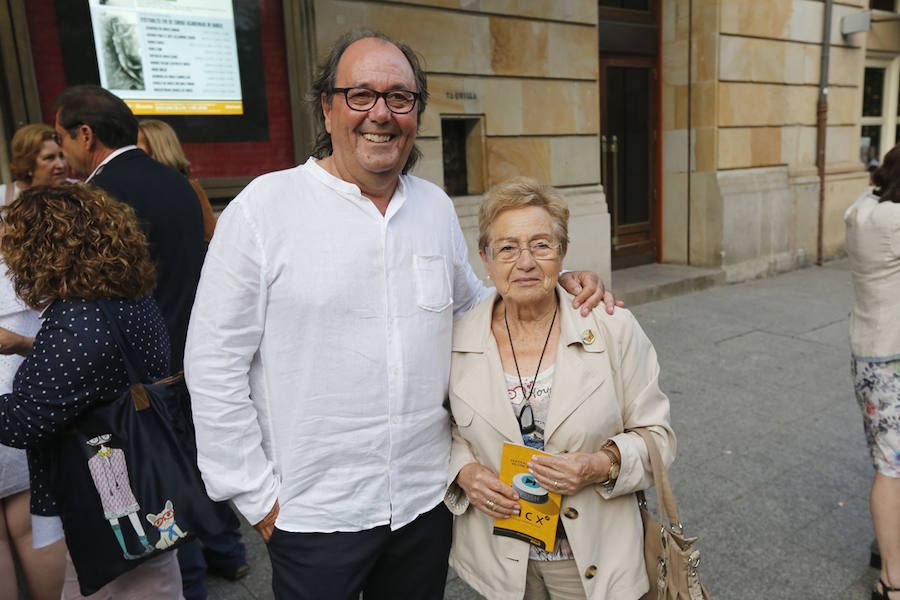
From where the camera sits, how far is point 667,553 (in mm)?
1844

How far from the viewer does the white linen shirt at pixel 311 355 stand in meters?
1.69

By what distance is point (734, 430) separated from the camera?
4621 mm

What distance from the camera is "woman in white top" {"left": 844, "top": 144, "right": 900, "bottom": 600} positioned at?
2.83 m

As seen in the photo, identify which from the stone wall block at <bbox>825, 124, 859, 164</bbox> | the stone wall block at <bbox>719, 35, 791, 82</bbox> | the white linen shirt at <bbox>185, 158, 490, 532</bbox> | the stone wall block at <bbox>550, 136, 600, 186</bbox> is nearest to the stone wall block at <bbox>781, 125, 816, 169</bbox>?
the stone wall block at <bbox>825, 124, 859, 164</bbox>

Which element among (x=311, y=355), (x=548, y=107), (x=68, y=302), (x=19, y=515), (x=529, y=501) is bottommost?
(x=19, y=515)

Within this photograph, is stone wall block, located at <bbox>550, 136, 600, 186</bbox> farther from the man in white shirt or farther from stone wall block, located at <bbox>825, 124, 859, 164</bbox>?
the man in white shirt

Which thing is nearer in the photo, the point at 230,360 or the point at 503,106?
the point at 230,360

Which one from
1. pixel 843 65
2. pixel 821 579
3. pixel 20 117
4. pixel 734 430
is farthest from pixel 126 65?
pixel 843 65

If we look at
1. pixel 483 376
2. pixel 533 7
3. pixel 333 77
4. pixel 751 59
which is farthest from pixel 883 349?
pixel 751 59

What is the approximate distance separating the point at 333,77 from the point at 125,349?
3.46 ft

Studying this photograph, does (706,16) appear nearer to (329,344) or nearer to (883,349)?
(883,349)

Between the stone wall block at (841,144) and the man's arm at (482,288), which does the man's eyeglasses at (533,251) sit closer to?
the man's arm at (482,288)

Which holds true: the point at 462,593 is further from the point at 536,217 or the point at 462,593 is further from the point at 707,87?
the point at 707,87

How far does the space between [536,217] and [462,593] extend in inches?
76.3
